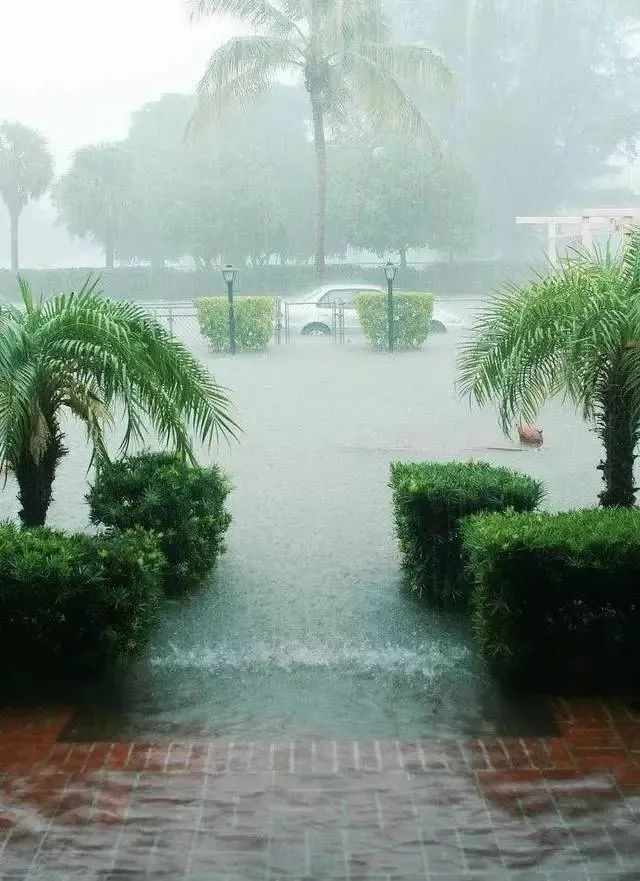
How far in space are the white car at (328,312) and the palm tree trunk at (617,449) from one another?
2.50 m

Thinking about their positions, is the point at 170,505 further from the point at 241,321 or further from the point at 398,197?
the point at 398,197

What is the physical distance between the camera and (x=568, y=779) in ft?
9.77

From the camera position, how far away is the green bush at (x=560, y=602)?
355cm

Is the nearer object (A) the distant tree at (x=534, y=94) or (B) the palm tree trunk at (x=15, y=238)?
(B) the palm tree trunk at (x=15, y=238)

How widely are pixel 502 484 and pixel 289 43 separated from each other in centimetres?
399

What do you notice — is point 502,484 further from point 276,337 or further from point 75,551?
point 276,337

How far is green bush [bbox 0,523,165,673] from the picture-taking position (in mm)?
3475

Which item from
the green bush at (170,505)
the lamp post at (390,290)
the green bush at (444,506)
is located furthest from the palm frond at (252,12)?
the green bush at (444,506)

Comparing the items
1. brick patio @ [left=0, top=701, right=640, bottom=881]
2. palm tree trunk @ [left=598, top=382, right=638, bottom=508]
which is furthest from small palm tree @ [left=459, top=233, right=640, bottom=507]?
brick patio @ [left=0, top=701, right=640, bottom=881]

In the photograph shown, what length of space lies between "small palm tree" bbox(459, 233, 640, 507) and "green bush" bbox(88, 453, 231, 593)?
1234 mm

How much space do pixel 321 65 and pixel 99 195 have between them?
67.3 inches

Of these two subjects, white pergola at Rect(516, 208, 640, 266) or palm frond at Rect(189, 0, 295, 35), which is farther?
palm frond at Rect(189, 0, 295, 35)

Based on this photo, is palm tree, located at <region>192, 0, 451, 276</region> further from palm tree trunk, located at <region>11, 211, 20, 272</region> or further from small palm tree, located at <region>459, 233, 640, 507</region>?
small palm tree, located at <region>459, 233, 640, 507</region>

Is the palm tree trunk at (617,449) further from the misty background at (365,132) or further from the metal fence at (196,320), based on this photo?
the metal fence at (196,320)
